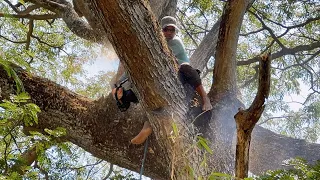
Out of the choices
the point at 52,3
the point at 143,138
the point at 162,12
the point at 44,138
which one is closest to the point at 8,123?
the point at 44,138

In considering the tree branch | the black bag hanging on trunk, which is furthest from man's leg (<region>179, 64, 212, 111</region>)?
the tree branch

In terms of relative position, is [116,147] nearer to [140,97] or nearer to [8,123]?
[140,97]

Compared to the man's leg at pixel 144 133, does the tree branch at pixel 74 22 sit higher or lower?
higher

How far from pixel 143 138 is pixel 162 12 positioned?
4.30 ft

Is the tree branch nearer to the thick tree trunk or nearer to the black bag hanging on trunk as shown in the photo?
the thick tree trunk

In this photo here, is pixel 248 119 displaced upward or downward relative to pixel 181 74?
downward

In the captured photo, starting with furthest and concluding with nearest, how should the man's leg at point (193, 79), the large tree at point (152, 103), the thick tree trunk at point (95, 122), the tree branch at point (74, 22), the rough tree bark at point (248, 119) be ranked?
the tree branch at point (74, 22) → the thick tree trunk at point (95, 122) → the man's leg at point (193, 79) → the large tree at point (152, 103) → the rough tree bark at point (248, 119)

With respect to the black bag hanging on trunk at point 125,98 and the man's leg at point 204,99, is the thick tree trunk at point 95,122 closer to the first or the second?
the black bag hanging on trunk at point 125,98

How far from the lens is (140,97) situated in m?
2.00

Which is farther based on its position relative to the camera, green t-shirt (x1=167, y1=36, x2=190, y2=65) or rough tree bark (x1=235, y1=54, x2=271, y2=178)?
green t-shirt (x1=167, y1=36, x2=190, y2=65)

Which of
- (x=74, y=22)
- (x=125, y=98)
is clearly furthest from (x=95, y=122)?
(x=74, y=22)

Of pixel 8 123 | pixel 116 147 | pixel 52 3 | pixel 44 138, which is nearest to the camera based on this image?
pixel 8 123

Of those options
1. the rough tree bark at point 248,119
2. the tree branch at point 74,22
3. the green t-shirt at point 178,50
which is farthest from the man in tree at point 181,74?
the tree branch at point 74,22

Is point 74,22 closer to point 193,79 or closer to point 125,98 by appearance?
point 125,98
